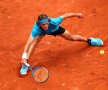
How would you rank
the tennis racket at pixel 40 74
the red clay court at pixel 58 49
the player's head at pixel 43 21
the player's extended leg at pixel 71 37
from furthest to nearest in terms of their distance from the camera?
the player's extended leg at pixel 71 37 < the red clay court at pixel 58 49 < the tennis racket at pixel 40 74 < the player's head at pixel 43 21

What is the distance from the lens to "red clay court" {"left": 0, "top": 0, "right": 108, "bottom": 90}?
5.17m

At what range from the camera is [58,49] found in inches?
234

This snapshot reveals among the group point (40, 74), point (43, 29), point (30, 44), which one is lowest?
point (40, 74)

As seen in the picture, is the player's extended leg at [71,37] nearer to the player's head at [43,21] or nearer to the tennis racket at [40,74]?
the player's head at [43,21]

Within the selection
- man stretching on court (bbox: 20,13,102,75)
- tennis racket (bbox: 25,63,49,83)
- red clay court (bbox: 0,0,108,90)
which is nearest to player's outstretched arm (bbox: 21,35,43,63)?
man stretching on court (bbox: 20,13,102,75)

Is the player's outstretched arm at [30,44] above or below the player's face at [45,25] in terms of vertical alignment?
below

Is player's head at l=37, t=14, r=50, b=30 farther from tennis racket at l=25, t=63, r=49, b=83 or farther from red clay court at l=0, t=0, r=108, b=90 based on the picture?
red clay court at l=0, t=0, r=108, b=90

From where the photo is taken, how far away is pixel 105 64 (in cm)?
526

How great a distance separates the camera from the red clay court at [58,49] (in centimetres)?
517

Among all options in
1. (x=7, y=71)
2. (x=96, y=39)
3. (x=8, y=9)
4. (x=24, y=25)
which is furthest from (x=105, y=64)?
(x=8, y=9)

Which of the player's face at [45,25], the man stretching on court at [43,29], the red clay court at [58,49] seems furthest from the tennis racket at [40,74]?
the player's face at [45,25]

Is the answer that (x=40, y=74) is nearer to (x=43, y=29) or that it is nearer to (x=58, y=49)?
(x=43, y=29)

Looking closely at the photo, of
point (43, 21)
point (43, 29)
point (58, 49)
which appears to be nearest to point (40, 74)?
point (43, 29)

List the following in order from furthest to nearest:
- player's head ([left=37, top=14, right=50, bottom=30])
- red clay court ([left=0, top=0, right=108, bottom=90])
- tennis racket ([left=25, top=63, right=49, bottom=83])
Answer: red clay court ([left=0, top=0, right=108, bottom=90])
tennis racket ([left=25, top=63, right=49, bottom=83])
player's head ([left=37, top=14, right=50, bottom=30])
